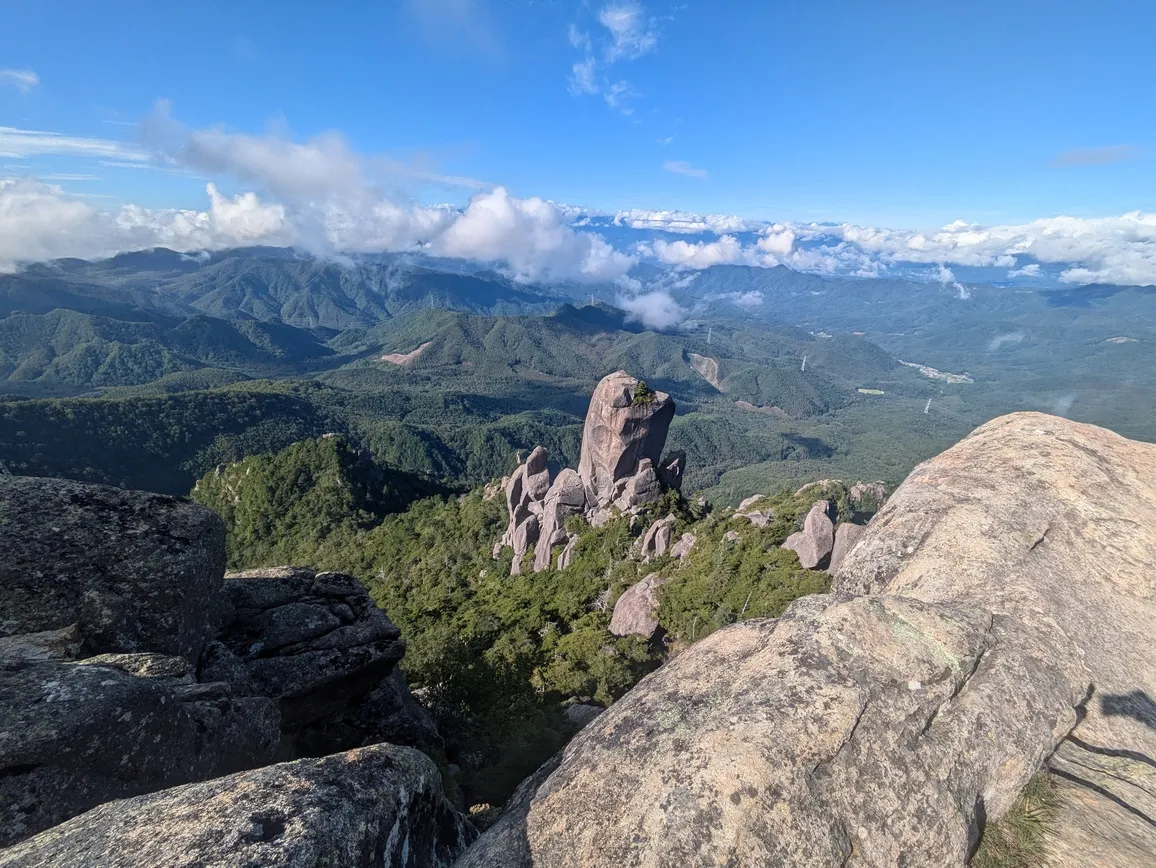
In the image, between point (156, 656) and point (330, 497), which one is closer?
point (156, 656)

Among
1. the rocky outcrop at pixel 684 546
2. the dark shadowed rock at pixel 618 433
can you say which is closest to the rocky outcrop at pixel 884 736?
the rocky outcrop at pixel 684 546

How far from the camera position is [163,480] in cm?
18188

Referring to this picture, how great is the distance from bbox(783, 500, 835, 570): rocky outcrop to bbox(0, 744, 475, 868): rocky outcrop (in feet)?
120

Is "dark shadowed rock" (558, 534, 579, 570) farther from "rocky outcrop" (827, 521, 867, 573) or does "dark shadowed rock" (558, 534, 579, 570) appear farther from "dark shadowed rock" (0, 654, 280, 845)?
"dark shadowed rock" (0, 654, 280, 845)

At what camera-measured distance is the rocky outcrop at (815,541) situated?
39.6 m

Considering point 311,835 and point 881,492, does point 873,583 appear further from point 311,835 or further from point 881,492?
point 881,492

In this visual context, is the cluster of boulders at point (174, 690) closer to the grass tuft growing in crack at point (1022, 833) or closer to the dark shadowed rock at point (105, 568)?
the dark shadowed rock at point (105, 568)

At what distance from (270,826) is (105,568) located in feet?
38.9

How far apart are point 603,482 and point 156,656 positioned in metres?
60.2

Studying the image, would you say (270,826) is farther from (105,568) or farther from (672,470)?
(672,470)

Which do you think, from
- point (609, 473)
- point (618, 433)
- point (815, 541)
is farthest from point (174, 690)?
point (609, 473)

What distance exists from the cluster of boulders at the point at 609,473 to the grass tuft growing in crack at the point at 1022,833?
2234 inches

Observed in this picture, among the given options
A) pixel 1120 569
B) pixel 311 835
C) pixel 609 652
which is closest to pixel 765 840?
pixel 311 835

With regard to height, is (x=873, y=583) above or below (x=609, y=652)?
above
